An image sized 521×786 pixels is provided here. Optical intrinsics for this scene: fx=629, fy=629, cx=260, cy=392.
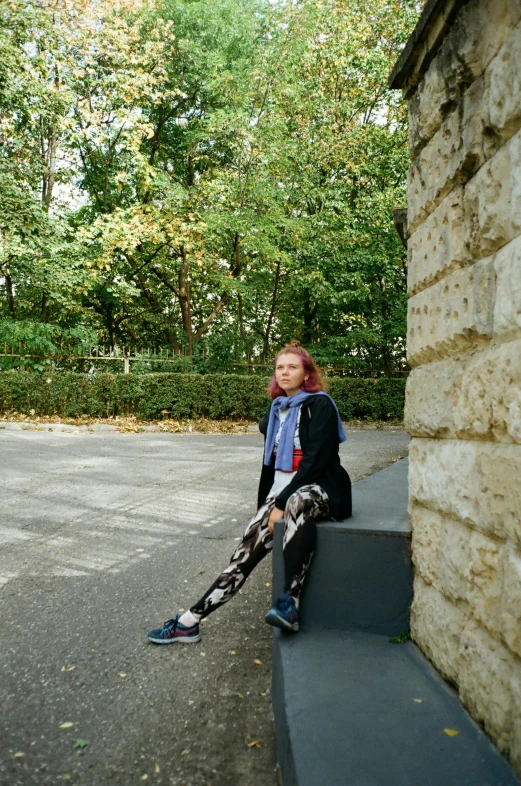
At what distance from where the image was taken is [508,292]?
1873mm

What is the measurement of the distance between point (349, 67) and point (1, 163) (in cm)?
1137

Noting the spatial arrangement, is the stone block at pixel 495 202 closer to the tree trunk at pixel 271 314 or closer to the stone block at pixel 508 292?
the stone block at pixel 508 292

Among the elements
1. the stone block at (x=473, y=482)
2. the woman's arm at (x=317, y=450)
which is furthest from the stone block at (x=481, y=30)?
the woman's arm at (x=317, y=450)

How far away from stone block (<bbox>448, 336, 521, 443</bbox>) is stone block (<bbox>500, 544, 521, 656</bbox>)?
342mm

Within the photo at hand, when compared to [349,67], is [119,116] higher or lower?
lower

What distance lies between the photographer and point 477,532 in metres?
2.09

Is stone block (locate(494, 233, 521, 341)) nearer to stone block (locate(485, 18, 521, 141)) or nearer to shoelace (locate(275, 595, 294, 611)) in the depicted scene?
stone block (locate(485, 18, 521, 141))

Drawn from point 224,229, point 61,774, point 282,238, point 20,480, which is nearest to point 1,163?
point 224,229

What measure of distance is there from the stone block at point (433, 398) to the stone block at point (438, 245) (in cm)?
37

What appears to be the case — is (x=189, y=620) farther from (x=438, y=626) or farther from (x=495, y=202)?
(x=495, y=202)

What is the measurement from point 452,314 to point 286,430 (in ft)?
5.37

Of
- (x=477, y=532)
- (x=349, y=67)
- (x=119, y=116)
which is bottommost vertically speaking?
(x=477, y=532)

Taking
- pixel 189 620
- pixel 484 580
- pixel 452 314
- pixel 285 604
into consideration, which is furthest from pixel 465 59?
pixel 189 620

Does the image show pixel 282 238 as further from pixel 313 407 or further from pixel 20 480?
pixel 313 407
